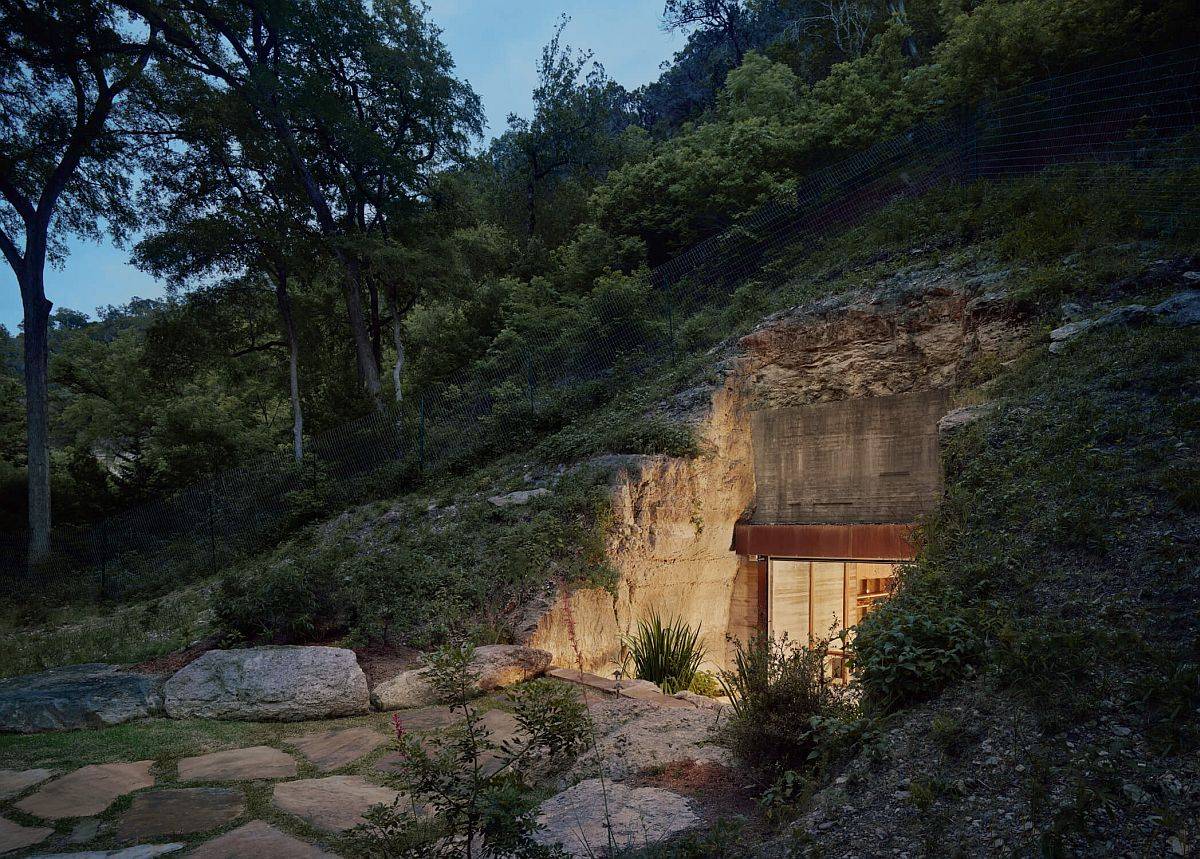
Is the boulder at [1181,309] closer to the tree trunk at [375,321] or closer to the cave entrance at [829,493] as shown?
the cave entrance at [829,493]

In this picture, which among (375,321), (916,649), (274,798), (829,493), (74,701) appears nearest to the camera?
(274,798)

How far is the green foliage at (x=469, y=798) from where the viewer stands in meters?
2.09

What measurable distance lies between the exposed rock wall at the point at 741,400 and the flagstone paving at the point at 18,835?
180 inches

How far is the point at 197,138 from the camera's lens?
14891mm

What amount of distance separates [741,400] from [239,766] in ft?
24.6

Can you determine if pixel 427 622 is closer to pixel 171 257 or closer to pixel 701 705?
pixel 701 705

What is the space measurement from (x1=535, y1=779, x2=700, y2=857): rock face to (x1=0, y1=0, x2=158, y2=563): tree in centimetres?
1476

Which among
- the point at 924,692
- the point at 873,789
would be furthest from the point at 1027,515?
the point at 873,789

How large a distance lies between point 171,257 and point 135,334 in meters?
9.82

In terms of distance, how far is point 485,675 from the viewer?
4832 mm

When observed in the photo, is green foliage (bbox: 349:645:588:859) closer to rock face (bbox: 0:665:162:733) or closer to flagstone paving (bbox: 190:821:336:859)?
flagstone paving (bbox: 190:821:336:859)

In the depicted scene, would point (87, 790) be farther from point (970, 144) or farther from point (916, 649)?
point (970, 144)

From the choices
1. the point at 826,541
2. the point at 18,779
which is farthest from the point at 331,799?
the point at 826,541

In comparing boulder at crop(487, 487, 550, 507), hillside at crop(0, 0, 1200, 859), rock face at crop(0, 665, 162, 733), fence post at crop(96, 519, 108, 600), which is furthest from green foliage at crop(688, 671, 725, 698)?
fence post at crop(96, 519, 108, 600)
